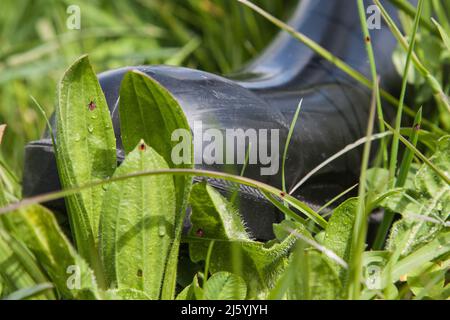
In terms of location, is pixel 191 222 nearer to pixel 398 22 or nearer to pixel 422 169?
pixel 422 169

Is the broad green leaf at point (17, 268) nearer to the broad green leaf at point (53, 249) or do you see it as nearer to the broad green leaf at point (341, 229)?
the broad green leaf at point (53, 249)

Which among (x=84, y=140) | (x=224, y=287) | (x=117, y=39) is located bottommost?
(x=224, y=287)

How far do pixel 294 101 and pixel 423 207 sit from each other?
12.0 inches

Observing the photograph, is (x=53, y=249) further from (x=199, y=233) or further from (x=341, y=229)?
(x=341, y=229)

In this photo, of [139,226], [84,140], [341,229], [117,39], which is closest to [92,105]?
[84,140]

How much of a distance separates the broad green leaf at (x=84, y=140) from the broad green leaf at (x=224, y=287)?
0.13 m

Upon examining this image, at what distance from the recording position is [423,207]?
74cm

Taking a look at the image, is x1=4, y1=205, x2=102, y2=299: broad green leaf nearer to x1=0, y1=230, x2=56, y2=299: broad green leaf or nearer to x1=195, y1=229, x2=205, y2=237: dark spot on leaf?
x1=0, y1=230, x2=56, y2=299: broad green leaf

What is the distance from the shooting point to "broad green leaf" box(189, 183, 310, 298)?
688mm

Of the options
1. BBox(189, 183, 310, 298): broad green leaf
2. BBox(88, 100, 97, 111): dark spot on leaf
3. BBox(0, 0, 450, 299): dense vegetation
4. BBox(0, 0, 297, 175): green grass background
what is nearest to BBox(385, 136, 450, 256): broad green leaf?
BBox(0, 0, 450, 299): dense vegetation

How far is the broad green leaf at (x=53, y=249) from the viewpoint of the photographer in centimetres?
60

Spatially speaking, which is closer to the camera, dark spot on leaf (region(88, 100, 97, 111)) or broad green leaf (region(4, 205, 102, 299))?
broad green leaf (region(4, 205, 102, 299))

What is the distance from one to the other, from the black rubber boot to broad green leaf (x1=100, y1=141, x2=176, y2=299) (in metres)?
0.11

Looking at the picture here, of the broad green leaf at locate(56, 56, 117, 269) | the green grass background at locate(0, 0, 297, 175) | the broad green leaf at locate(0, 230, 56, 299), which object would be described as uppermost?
the green grass background at locate(0, 0, 297, 175)
